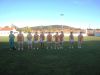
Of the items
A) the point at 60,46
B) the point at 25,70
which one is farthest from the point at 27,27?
the point at 25,70

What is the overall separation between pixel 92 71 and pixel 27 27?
142 meters

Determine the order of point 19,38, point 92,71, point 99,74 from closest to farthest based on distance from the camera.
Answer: point 99,74 < point 92,71 < point 19,38

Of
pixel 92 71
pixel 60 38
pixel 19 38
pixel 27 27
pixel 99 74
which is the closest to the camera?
pixel 99 74

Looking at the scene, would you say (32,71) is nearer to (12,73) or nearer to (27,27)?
(12,73)

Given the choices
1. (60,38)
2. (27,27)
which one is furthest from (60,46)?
(27,27)

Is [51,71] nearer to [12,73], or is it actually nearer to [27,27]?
[12,73]

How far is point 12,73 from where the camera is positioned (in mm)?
9242

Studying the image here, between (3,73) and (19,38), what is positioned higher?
(19,38)

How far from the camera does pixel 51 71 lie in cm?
966

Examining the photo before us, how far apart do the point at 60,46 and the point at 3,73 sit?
13.6 metres

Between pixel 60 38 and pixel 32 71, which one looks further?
pixel 60 38

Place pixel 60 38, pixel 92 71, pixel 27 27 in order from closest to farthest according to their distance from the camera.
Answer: pixel 92 71 → pixel 60 38 → pixel 27 27

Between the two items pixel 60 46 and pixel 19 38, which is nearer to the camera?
pixel 19 38

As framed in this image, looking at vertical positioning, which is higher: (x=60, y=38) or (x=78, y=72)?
(x=60, y=38)
